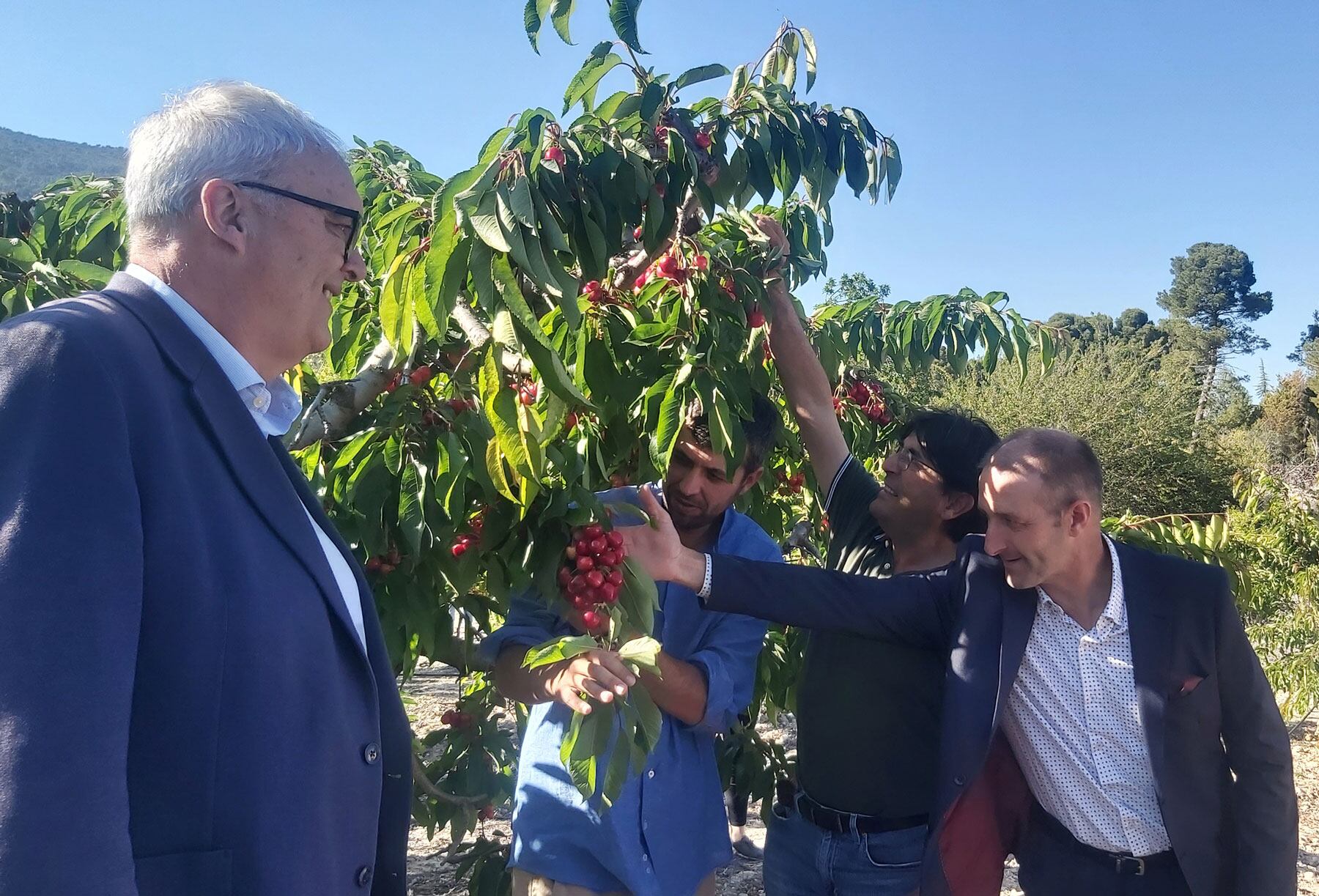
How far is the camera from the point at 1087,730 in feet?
6.30

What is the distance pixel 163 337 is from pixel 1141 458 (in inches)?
785

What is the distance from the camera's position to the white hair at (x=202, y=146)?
1.04 meters

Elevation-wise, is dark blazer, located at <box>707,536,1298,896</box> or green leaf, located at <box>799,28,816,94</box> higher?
green leaf, located at <box>799,28,816,94</box>

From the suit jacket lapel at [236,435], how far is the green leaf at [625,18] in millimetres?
1059

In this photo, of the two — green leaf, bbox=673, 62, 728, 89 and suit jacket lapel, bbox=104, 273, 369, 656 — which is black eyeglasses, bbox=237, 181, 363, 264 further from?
green leaf, bbox=673, 62, 728, 89

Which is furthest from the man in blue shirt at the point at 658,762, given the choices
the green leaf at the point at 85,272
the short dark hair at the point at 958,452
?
the green leaf at the point at 85,272

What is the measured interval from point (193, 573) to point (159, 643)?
70 millimetres

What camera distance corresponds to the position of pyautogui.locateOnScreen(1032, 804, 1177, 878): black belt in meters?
1.86

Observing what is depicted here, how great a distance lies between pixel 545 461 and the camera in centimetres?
163

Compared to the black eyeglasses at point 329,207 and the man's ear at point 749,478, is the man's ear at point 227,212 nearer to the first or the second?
the black eyeglasses at point 329,207

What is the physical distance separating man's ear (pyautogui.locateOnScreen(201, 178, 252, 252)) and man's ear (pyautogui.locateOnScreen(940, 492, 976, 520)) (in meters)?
1.90

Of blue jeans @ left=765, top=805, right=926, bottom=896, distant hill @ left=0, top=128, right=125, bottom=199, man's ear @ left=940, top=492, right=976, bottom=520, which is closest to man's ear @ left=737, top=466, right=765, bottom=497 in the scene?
man's ear @ left=940, top=492, right=976, bottom=520

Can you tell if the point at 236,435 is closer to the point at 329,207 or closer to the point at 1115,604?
the point at 329,207

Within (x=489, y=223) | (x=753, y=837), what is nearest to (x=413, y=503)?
(x=489, y=223)
